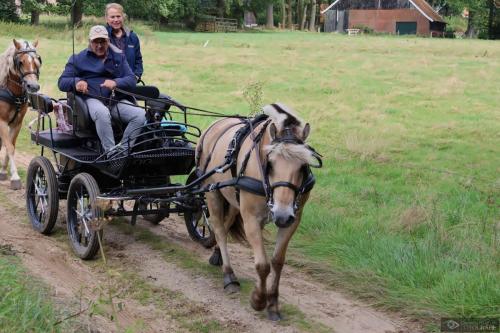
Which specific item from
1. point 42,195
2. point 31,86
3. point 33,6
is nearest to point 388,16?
point 33,6

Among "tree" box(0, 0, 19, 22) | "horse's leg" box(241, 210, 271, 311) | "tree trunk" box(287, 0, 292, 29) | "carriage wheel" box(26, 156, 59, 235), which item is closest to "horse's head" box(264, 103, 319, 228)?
"horse's leg" box(241, 210, 271, 311)

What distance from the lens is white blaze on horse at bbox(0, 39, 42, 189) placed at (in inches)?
338

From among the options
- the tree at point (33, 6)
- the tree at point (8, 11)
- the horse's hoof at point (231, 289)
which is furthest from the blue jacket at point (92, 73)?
the tree at point (33, 6)

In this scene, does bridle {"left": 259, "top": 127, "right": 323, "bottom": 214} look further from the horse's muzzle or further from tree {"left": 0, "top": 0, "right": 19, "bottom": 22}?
tree {"left": 0, "top": 0, "right": 19, "bottom": 22}

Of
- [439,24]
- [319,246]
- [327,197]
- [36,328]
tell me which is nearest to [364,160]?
[327,197]

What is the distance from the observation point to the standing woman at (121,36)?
300 inches

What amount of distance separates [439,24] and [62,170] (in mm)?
67294

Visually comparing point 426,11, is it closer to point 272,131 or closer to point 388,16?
point 388,16

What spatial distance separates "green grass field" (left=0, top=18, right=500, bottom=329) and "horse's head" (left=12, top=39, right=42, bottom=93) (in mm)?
3427

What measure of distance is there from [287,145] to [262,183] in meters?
0.43

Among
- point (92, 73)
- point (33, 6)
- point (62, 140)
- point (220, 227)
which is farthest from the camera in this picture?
point (33, 6)

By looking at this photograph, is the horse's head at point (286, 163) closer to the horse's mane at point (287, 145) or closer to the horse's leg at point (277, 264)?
the horse's mane at point (287, 145)

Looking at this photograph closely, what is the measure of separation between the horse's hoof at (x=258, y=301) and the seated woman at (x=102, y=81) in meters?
2.31

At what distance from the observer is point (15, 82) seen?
8.88 m
